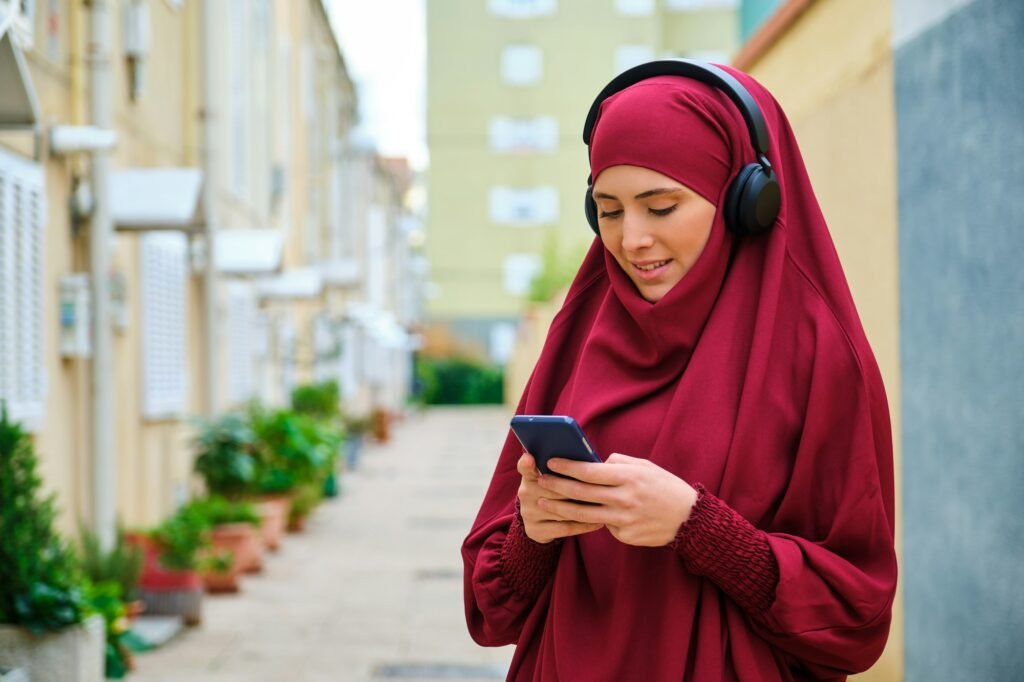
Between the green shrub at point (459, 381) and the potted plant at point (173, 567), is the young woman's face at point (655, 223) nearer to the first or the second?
the potted plant at point (173, 567)

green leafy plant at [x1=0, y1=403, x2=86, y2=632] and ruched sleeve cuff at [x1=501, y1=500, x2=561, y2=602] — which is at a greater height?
ruched sleeve cuff at [x1=501, y1=500, x2=561, y2=602]

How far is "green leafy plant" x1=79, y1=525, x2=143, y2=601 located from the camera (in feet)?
20.4

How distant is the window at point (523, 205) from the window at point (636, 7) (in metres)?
6.05

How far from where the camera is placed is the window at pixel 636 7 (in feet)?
128

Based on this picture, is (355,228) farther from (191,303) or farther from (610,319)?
(610,319)

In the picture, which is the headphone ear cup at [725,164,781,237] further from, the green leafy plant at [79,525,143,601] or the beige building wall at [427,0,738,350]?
the beige building wall at [427,0,738,350]

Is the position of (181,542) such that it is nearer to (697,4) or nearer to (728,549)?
(728,549)

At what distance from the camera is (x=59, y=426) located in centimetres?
670

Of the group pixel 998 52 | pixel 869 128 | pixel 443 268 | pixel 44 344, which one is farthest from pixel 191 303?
pixel 443 268

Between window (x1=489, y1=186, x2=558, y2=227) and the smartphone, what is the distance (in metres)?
38.2

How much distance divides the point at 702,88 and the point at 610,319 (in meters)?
0.38

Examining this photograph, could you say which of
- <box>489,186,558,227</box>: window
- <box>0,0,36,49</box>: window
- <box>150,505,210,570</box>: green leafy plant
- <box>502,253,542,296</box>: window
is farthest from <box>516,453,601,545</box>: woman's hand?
<box>502,253,542,296</box>: window

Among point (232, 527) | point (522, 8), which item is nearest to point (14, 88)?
point (232, 527)

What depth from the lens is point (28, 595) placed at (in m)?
4.25
